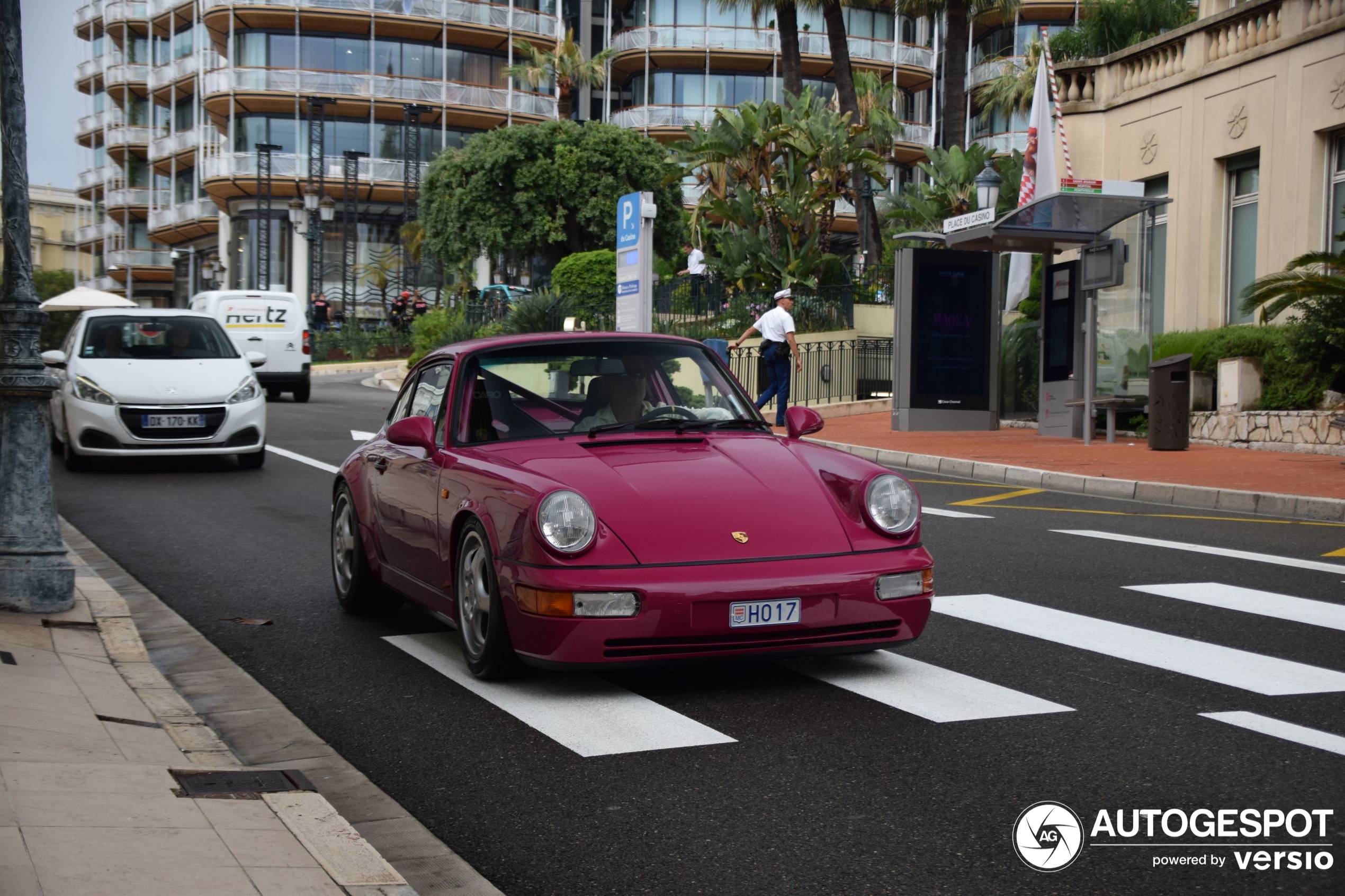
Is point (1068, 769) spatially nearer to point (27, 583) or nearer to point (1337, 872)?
point (1337, 872)

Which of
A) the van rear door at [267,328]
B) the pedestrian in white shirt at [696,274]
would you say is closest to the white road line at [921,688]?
the van rear door at [267,328]

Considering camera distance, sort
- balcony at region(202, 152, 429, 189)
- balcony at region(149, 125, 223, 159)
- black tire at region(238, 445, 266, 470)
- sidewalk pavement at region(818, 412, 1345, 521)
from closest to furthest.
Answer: sidewalk pavement at region(818, 412, 1345, 521)
black tire at region(238, 445, 266, 470)
balcony at region(202, 152, 429, 189)
balcony at region(149, 125, 223, 159)

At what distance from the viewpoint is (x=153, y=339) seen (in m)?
15.5

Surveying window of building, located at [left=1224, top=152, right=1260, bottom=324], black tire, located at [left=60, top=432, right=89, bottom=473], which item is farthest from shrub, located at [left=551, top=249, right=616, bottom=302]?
black tire, located at [left=60, top=432, right=89, bottom=473]

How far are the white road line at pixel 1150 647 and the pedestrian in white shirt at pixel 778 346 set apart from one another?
12.5 meters

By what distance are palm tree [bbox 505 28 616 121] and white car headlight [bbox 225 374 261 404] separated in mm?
38664

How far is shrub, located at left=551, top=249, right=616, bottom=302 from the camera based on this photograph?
36469 millimetres

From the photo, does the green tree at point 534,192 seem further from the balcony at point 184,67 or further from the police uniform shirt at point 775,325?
the police uniform shirt at point 775,325

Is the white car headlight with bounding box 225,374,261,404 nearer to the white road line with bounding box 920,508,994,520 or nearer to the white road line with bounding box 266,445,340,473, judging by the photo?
the white road line with bounding box 266,445,340,473

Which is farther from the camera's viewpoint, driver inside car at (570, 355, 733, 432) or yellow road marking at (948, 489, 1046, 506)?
yellow road marking at (948, 489, 1046, 506)

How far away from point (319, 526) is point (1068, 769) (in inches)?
302

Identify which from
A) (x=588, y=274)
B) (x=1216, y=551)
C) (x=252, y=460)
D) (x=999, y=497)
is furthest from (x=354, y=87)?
(x=1216, y=551)

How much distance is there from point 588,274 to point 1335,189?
20207mm

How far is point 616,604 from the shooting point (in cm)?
535
